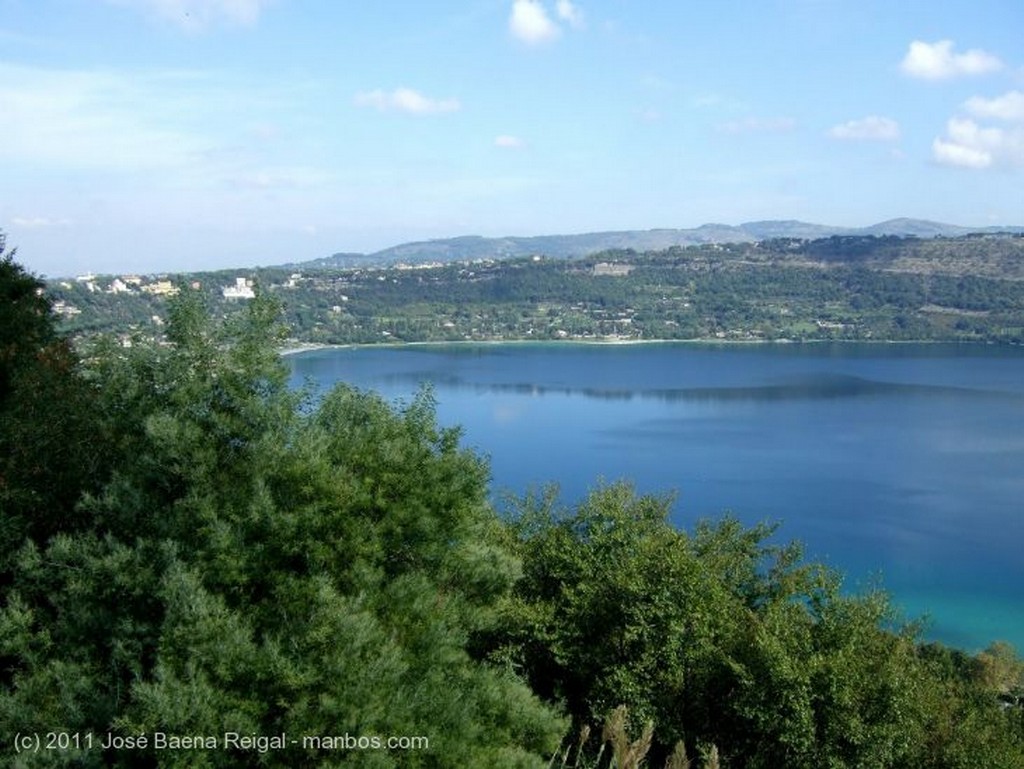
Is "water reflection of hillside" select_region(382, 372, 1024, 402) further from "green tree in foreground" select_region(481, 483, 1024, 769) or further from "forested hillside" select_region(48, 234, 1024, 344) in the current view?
"green tree in foreground" select_region(481, 483, 1024, 769)

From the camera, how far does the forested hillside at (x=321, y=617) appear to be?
3.32 m

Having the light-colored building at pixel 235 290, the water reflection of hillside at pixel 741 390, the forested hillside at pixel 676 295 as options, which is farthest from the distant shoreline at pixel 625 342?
the water reflection of hillside at pixel 741 390

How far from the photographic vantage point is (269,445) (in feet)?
12.9

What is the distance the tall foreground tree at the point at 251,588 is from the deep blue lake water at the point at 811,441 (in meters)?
3.94

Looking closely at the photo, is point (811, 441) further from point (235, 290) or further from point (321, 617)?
point (235, 290)

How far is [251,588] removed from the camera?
12.1 ft

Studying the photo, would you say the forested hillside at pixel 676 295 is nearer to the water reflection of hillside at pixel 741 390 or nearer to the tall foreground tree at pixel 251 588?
the water reflection of hillside at pixel 741 390

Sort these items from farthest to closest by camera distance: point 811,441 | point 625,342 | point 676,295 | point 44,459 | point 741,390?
point 676,295 < point 625,342 < point 741,390 < point 811,441 < point 44,459

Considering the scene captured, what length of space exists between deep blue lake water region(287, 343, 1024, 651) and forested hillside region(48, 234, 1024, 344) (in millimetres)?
9790

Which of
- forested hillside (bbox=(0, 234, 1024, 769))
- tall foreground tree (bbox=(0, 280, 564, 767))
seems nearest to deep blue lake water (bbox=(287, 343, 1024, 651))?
forested hillside (bbox=(0, 234, 1024, 769))

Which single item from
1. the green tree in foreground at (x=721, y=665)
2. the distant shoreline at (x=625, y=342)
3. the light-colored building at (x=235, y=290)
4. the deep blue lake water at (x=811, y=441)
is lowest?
the deep blue lake water at (x=811, y=441)

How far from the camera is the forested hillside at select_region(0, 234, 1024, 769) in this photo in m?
3.32

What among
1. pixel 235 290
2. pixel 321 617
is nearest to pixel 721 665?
pixel 321 617

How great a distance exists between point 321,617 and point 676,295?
82.9 metres
